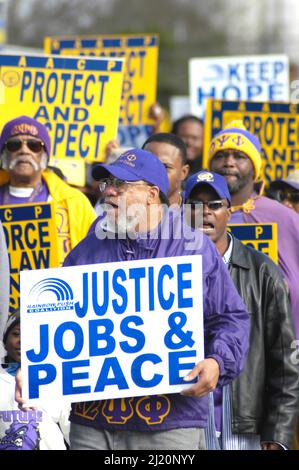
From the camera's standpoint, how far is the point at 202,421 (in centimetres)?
597

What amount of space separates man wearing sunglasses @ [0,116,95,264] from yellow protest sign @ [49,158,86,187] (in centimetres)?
116

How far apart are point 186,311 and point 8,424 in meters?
1.32

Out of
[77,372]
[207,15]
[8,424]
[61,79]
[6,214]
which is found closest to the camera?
[77,372]

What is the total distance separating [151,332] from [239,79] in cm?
704

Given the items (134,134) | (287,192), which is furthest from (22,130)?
(134,134)

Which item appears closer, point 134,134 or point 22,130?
point 22,130

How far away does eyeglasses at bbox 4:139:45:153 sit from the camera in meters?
8.23

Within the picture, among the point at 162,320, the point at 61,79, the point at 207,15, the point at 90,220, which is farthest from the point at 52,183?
the point at 207,15

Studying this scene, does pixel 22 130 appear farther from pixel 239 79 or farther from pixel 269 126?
pixel 239 79

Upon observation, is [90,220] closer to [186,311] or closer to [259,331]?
[259,331]

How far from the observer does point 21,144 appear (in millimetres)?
8242

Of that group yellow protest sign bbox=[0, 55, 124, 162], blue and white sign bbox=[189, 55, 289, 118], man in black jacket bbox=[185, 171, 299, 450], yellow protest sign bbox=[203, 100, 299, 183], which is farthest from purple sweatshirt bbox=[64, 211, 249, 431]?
blue and white sign bbox=[189, 55, 289, 118]

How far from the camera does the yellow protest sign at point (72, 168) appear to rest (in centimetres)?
955

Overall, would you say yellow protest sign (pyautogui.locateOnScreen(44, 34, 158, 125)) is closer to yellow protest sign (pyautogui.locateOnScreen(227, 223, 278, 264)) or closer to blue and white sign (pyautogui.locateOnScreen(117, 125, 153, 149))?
blue and white sign (pyautogui.locateOnScreen(117, 125, 153, 149))
